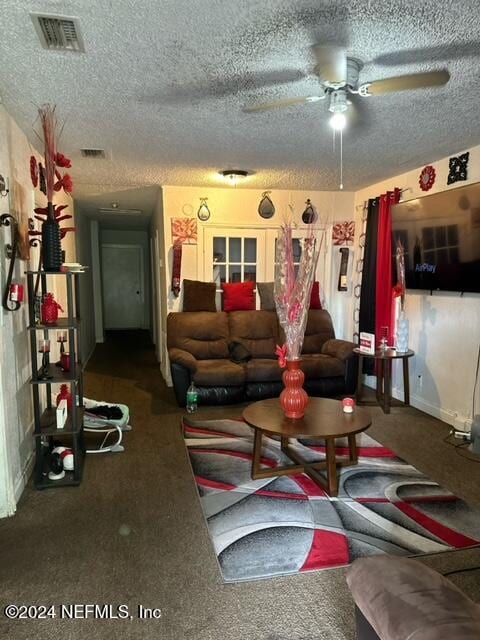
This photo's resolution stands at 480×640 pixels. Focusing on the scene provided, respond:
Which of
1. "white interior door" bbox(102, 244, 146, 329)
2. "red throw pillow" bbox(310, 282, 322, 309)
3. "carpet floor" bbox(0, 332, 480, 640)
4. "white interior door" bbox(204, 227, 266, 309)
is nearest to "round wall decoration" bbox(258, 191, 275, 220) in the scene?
"white interior door" bbox(204, 227, 266, 309)

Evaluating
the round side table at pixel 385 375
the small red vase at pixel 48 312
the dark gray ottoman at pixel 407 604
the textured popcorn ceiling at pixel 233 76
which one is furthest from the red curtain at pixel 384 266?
the dark gray ottoman at pixel 407 604

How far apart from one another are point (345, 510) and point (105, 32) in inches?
105

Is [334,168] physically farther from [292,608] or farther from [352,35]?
[292,608]

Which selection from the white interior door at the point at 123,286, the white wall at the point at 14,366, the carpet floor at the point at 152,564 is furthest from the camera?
the white interior door at the point at 123,286

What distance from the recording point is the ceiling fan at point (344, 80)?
183 cm

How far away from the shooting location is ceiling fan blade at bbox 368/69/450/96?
1.78 meters

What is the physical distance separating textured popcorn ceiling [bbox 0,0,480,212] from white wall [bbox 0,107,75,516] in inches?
10.1

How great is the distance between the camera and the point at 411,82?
1852mm

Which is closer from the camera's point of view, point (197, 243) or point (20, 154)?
point (20, 154)

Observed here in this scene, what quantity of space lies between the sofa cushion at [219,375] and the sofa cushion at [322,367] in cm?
67

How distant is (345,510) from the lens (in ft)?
7.82

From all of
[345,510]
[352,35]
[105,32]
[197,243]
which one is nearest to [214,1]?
[105,32]

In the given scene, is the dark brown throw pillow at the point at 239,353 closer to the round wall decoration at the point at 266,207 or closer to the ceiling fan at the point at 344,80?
the round wall decoration at the point at 266,207

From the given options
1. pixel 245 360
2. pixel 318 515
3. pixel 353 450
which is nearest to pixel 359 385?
pixel 245 360
